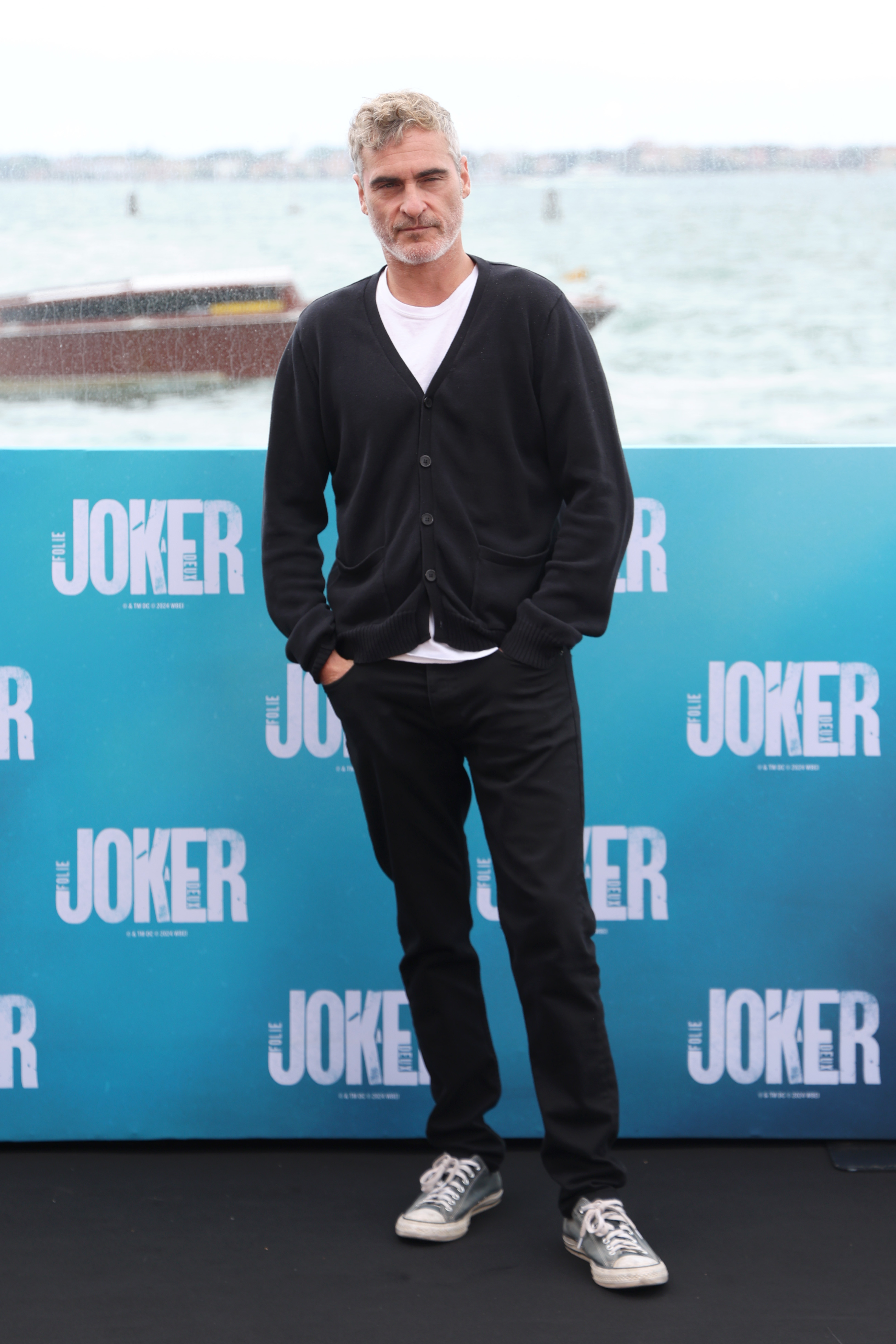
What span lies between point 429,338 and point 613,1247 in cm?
124

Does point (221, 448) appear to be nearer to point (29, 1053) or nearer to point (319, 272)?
point (319, 272)

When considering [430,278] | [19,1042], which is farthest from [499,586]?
[19,1042]

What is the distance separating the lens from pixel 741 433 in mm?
2197

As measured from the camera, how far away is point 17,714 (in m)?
2.07

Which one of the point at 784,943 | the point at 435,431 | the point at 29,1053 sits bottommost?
the point at 29,1053

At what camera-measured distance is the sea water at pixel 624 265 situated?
2.18 meters

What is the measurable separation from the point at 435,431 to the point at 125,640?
2.47 feet

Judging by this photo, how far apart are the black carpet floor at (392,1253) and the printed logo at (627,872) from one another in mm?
409

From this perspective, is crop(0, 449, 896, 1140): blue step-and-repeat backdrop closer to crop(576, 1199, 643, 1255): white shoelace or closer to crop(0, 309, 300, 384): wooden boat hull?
crop(0, 309, 300, 384): wooden boat hull

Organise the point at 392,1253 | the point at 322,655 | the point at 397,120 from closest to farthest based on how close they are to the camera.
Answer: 1. the point at 397,120
2. the point at 322,655
3. the point at 392,1253

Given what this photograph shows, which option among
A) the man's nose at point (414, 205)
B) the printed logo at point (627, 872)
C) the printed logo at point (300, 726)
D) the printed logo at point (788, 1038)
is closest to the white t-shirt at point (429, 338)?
the man's nose at point (414, 205)

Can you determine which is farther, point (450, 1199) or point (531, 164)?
point (531, 164)

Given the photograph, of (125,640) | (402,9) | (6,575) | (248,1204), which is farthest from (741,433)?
(248,1204)

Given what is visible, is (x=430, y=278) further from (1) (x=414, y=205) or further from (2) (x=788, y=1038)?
(2) (x=788, y=1038)
